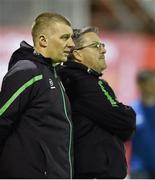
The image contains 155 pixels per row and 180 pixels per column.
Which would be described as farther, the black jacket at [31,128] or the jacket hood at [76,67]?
the jacket hood at [76,67]

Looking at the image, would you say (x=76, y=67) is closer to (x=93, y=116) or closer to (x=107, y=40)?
(x=93, y=116)

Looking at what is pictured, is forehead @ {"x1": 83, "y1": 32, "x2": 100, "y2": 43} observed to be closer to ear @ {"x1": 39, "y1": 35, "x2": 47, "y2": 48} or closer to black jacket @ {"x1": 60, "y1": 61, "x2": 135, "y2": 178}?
black jacket @ {"x1": 60, "y1": 61, "x2": 135, "y2": 178}

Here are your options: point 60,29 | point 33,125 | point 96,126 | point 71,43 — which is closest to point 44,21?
point 60,29

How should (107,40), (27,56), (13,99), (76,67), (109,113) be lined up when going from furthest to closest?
(107,40) → (76,67) → (109,113) → (27,56) → (13,99)

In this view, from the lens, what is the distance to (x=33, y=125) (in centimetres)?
603

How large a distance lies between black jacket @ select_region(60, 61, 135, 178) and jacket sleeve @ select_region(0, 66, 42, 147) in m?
0.61

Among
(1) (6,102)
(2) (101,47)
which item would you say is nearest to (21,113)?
(1) (6,102)

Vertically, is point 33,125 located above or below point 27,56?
below

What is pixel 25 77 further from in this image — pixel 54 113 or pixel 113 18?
pixel 113 18

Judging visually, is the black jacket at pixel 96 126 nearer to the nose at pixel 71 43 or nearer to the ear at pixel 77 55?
the ear at pixel 77 55

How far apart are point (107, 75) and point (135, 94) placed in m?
0.61

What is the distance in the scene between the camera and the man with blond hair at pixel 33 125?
6004 mm

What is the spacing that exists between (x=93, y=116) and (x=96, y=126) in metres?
0.08

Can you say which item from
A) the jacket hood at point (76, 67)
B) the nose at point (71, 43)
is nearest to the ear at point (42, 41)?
the nose at point (71, 43)
